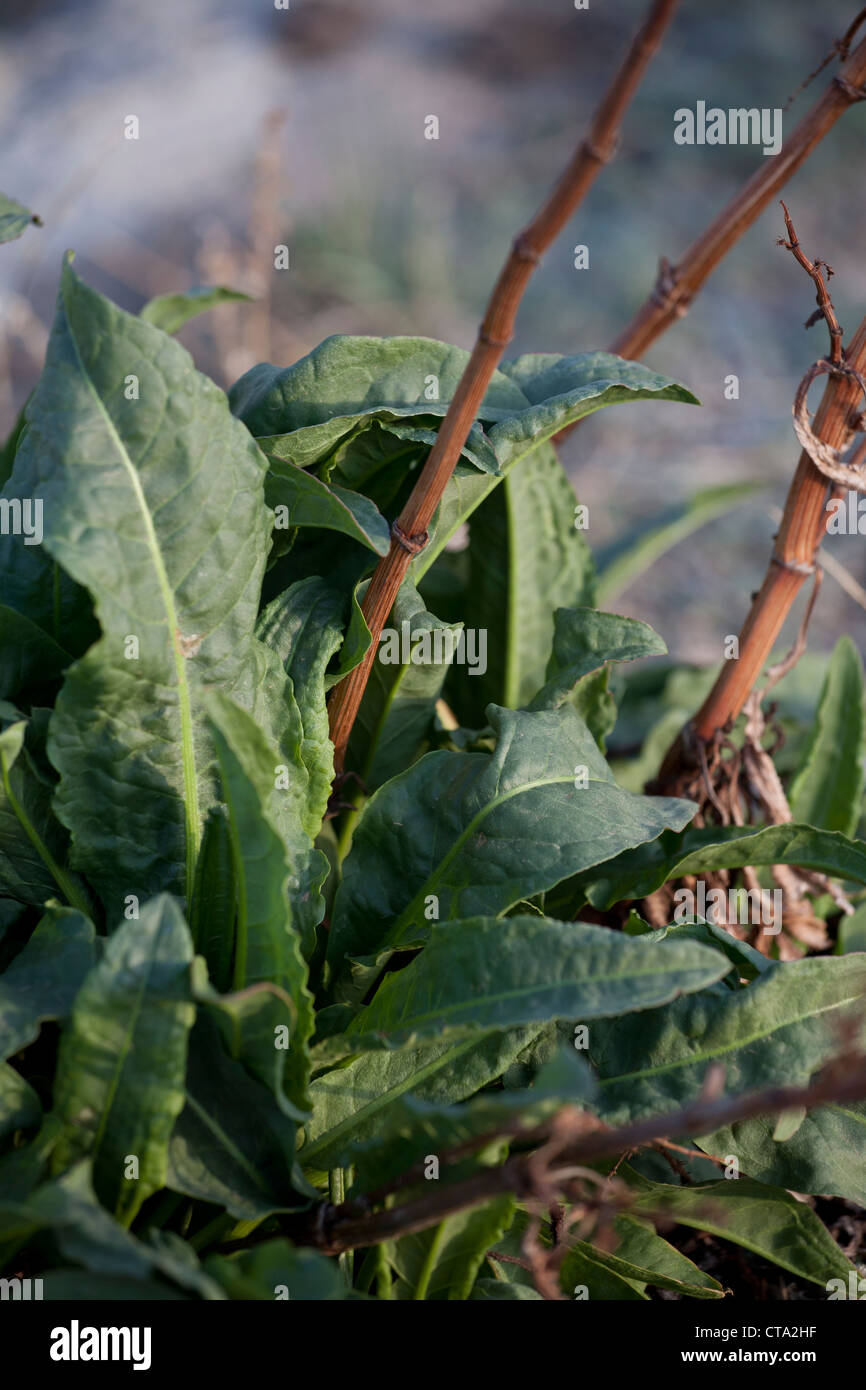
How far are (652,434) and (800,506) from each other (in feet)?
11.0

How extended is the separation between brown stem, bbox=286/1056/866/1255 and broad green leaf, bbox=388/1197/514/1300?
7 cm

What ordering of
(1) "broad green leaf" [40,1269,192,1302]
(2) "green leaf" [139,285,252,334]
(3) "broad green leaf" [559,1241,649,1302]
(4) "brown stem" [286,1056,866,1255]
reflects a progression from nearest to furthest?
→ (4) "brown stem" [286,1056,866,1255]
(1) "broad green leaf" [40,1269,192,1302]
(3) "broad green leaf" [559,1241,649,1302]
(2) "green leaf" [139,285,252,334]

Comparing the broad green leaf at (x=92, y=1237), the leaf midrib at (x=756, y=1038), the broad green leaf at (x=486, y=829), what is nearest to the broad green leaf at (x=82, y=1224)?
the broad green leaf at (x=92, y=1237)

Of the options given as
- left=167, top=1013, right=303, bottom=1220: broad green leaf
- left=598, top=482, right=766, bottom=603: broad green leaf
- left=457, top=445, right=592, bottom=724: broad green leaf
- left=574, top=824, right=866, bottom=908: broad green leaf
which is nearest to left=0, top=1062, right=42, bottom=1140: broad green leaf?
left=167, top=1013, right=303, bottom=1220: broad green leaf

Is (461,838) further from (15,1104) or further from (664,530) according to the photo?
(664,530)

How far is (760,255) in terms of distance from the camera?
Answer: 18.9 feet

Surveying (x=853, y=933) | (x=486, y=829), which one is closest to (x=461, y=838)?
(x=486, y=829)

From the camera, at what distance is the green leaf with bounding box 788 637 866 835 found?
5.81ft

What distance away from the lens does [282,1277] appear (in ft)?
2.96

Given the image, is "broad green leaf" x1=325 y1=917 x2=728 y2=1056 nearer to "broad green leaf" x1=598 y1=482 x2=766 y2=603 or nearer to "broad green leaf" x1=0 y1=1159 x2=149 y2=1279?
"broad green leaf" x1=0 y1=1159 x2=149 y2=1279

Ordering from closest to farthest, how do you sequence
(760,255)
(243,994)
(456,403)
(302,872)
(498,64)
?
(243,994) < (456,403) < (302,872) < (760,255) < (498,64)

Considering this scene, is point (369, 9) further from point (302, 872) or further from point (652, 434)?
point (302, 872)

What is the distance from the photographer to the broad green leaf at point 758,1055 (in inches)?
45.7

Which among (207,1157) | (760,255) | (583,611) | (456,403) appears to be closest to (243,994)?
(207,1157)
